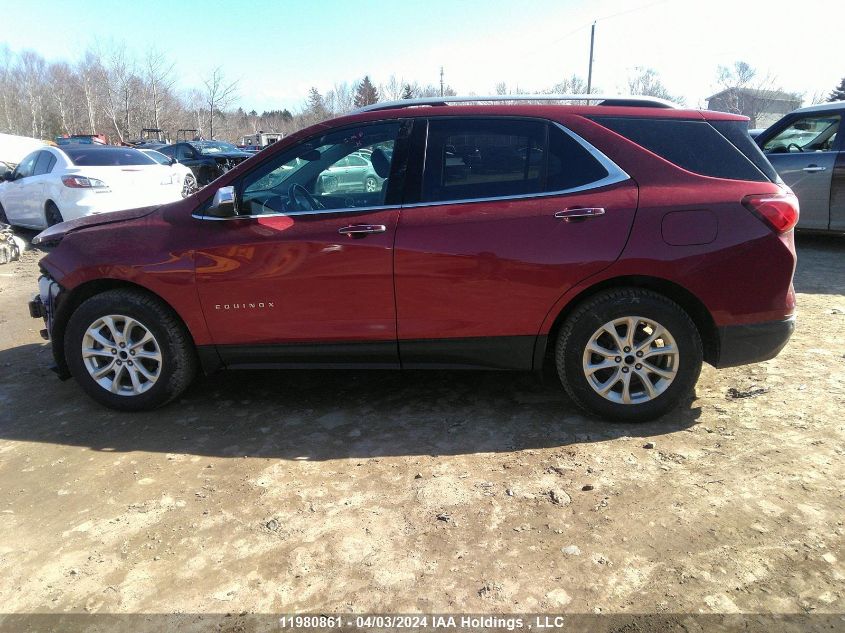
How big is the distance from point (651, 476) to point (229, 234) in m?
2.71

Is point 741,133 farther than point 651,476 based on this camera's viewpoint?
Yes

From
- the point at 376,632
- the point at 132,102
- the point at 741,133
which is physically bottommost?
the point at 376,632

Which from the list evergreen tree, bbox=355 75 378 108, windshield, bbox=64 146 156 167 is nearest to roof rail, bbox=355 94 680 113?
windshield, bbox=64 146 156 167

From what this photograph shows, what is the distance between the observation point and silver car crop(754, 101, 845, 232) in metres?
7.65

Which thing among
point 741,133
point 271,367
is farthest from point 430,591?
point 741,133

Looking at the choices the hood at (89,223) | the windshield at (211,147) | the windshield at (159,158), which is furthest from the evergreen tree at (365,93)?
the hood at (89,223)

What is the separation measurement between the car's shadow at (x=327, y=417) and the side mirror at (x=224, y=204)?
1.28 m

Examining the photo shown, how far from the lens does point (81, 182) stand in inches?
338

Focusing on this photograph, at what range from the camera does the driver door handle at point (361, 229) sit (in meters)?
3.35

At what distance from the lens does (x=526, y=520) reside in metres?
2.64

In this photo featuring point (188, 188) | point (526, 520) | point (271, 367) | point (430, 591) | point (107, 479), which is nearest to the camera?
point (430, 591)

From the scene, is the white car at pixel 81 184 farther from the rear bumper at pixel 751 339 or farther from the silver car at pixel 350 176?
the rear bumper at pixel 751 339

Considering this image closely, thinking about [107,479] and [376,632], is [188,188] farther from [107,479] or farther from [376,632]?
[376,632]

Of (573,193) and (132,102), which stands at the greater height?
(132,102)
